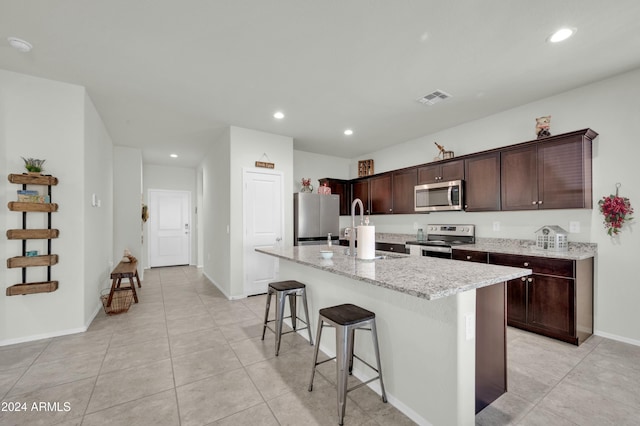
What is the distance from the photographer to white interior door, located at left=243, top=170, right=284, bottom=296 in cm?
447

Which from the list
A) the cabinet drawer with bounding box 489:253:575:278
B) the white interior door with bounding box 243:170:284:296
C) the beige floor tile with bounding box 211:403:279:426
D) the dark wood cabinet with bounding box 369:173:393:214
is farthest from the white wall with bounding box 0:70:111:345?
the cabinet drawer with bounding box 489:253:575:278

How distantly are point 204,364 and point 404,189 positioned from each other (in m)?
3.96

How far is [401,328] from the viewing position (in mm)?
1780

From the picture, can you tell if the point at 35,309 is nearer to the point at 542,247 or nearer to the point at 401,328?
the point at 401,328

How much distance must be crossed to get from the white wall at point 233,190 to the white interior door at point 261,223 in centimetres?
9

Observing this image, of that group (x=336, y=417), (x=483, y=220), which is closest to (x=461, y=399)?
(x=336, y=417)

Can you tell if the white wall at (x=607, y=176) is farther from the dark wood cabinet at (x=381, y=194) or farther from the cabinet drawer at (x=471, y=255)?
the dark wood cabinet at (x=381, y=194)

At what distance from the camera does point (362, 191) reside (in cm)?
597

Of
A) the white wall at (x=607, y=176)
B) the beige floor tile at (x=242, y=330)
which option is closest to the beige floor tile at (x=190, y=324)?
the beige floor tile at (x=242, y=330)

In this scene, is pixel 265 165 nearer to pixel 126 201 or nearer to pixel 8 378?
pixel 126 201

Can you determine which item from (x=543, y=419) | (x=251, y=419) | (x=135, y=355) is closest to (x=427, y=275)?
(x=543, y=419)

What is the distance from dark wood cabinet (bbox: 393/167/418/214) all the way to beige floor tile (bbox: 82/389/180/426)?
4133 millimetres

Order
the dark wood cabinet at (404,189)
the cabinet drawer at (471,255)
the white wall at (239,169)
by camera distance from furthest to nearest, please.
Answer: the dark wood cabinet at (404,189) < the white wall at (239,169) < the cabinet drawer at (471,255)

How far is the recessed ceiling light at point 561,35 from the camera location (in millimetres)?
2135
